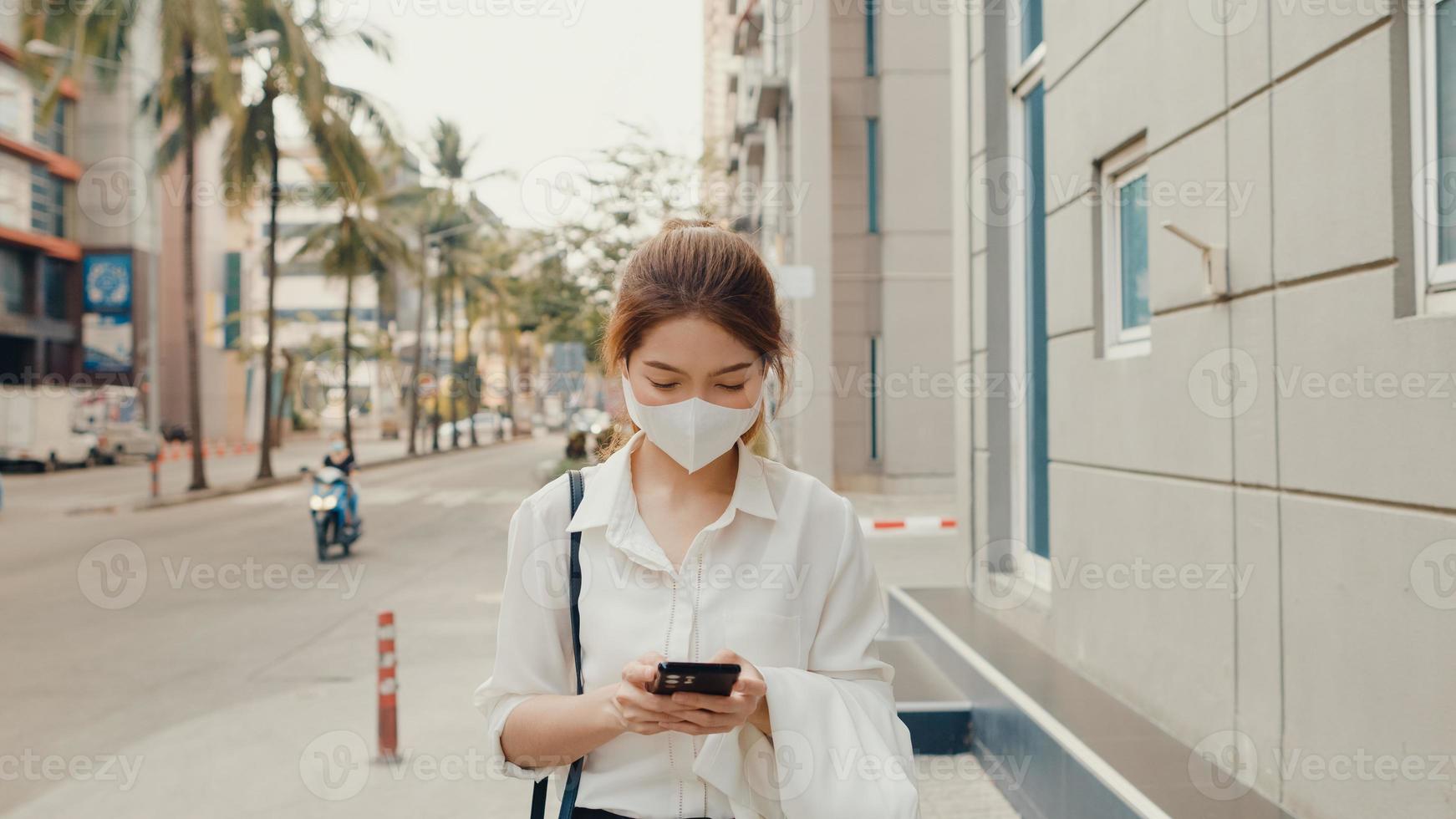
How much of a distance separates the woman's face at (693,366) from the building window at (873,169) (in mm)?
18446

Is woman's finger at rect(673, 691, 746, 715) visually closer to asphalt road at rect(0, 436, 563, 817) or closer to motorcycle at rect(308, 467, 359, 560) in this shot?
asphalt road at rect(0, 436, 563, 817)

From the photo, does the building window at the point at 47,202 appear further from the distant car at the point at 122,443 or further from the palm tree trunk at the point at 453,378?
the palm tree trunk at the point at 453,378

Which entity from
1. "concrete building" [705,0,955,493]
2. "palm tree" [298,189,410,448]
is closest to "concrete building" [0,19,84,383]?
"palm tree" [298,189,410,448]

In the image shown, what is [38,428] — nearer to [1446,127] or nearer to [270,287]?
[270,287]

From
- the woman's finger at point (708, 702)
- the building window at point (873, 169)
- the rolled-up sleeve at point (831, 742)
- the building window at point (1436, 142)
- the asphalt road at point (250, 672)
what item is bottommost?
the asphalt road at point (250, 672)

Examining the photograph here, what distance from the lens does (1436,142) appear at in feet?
9.09

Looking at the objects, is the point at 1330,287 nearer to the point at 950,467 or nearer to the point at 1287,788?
the point at 1287,788

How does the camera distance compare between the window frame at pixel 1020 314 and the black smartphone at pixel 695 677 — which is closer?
the black smartphone at pixel 695 677

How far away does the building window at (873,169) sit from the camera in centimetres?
1980

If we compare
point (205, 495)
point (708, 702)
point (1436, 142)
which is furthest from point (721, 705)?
point (205, 495)

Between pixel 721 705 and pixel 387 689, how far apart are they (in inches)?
160

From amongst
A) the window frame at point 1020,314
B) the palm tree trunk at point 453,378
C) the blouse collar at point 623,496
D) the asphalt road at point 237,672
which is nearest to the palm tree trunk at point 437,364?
the palm tree trunk at point 453,378

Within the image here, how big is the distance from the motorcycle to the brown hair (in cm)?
1089

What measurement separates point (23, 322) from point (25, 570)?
1151 inches
